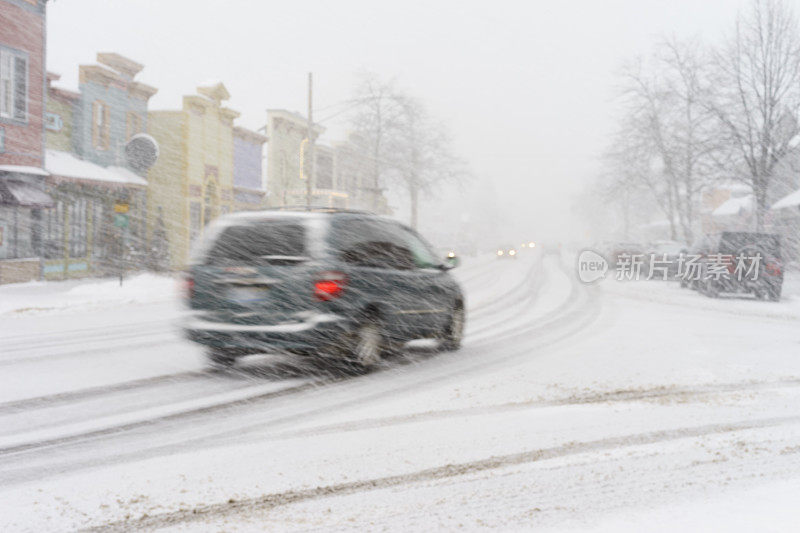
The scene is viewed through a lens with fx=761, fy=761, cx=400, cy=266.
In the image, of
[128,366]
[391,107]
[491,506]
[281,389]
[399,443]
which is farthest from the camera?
[391,107]

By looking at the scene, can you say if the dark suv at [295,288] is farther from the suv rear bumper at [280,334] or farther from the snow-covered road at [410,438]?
the snow-covered road at [410,438]

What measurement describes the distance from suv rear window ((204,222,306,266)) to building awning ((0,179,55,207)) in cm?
1543

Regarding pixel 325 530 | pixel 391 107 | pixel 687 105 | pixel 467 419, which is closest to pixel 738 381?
pixel 467 419

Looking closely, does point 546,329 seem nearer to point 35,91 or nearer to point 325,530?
point 325,530

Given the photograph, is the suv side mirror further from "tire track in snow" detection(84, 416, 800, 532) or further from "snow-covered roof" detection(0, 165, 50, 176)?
"snow-covered roof" detection(0, 165, 50, 176)

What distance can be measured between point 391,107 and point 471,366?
43362 millimetres

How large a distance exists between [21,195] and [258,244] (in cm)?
1611

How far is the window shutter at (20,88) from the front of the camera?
848 inches

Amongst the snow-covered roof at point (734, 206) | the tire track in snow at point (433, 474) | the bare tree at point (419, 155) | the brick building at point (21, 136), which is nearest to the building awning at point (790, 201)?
the snow-covered roof at point (734, 206)

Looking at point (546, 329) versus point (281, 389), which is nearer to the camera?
point (281, 389)

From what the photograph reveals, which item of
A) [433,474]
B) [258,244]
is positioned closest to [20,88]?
[258,244]

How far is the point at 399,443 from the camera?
544cm

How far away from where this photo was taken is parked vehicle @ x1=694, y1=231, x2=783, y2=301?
20359 millimetres

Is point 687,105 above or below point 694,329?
above
